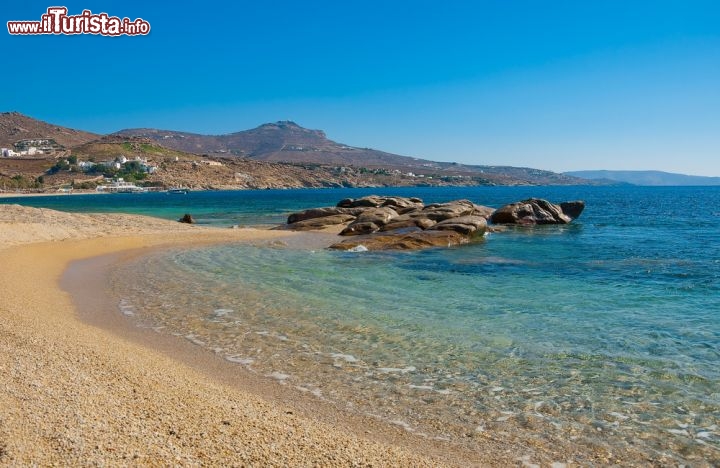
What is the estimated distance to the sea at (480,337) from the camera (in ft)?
23.5

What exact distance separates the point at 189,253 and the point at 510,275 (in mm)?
15821

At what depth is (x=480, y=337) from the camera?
11.1 meters

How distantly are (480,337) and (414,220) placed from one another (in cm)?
2334

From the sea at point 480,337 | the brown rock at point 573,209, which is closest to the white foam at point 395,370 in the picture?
the sea at point 480,337

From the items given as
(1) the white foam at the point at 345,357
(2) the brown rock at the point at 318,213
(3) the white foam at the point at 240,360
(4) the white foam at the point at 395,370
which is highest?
(2) the brown rock at the point at 318,213

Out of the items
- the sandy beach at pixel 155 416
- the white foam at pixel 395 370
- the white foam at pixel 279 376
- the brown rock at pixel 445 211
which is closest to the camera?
the sandy beach at pixel 155 416

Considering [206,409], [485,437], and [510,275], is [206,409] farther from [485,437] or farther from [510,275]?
[510,275]

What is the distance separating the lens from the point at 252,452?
18.1 feet

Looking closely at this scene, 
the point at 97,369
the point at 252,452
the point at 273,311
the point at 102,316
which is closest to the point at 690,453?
the point at 252,452

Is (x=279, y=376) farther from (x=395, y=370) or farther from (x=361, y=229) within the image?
(x=361, y=229)

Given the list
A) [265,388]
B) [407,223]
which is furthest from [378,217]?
[265,388]

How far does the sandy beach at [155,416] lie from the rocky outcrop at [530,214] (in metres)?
37.0

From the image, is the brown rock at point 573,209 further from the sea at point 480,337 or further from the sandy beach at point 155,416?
the sandy beach at point 155,416

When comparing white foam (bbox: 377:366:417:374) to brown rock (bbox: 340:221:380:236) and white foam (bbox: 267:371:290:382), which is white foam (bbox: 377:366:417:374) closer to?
white foam (bbox: 267:371:290:382)
